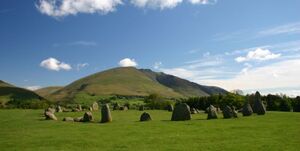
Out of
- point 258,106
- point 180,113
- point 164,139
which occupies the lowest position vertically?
point 164,139

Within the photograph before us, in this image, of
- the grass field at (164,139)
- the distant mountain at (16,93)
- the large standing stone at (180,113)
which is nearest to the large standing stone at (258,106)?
the large standing stone at (180,113)

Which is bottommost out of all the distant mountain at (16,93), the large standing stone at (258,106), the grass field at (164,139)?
the grass field at (164,139)

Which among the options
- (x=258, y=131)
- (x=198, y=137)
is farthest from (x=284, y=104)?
(x=198, y=137)

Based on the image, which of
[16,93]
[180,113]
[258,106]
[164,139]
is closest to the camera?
[164,139]

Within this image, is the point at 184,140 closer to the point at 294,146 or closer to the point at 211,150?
the point at 211,150

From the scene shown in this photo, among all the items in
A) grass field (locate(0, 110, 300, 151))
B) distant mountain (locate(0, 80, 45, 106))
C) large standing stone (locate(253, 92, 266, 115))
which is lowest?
grass field (locate(0, 110, 300, 151))

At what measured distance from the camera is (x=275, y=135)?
77.5ft

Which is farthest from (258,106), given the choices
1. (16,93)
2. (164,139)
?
(16,93)

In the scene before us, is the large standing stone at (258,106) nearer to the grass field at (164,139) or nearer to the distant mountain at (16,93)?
the grass field at (164,139)

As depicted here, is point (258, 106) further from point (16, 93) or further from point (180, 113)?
point (16, 93)

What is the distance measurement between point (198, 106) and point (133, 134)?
5088 cm

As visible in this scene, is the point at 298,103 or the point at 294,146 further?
the point at 298,103

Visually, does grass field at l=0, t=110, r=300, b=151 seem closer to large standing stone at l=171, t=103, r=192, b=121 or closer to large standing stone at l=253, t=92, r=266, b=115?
large standing stone at l=171, t=103, r=192, b=121

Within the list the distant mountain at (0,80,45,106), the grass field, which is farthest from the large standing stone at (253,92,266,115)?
the distant mountain at (0,80,45,106)
